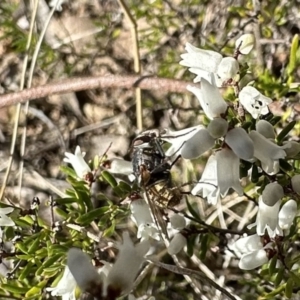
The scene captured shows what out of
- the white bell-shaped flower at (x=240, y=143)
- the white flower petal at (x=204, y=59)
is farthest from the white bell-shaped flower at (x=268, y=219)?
the white flower petal at (x=204, y=59)

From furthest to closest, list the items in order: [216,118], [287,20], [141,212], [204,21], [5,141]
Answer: [5,141] < [204,21] < [287,20] < [141,212] < [216,118]

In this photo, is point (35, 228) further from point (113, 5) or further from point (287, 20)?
point (113, 5)

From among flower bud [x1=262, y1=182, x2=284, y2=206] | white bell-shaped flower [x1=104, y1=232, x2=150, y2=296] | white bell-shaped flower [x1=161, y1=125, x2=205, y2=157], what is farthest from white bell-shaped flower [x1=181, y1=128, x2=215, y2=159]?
white bell-shaped flower [x1=104, y1=232, x2=150, y2=296]

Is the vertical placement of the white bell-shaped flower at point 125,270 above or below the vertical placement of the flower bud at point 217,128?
below

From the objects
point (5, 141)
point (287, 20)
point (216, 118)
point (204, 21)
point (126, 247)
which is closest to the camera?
point (126, 247)

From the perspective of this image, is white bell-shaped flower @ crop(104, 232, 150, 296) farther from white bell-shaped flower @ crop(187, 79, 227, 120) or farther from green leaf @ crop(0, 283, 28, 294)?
green leaf @ crop(0, 283, 28, 294)

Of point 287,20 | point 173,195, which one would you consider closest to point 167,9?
point 287,20

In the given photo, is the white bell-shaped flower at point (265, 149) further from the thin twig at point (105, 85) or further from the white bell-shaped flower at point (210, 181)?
the thin twig at point (105, 85)
